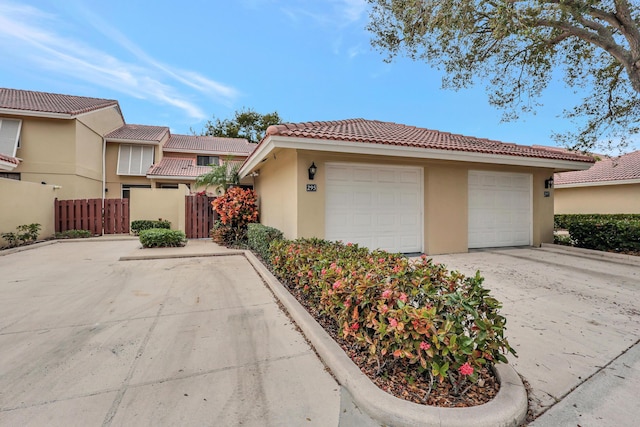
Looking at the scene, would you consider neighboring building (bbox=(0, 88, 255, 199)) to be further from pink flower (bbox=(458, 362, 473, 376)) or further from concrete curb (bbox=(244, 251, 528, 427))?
pink flower (bbox=(458, 362, 473, 376))

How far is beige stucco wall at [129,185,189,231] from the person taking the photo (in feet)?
44.4

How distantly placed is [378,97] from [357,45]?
4.60 m

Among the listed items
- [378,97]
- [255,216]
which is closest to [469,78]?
[378,97]

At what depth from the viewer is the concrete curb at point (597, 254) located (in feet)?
24.0

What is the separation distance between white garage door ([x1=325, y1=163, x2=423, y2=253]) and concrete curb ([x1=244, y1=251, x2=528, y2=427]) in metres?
4.83

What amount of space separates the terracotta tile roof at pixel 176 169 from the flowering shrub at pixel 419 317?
1782 cm

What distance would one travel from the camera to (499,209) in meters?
9.07

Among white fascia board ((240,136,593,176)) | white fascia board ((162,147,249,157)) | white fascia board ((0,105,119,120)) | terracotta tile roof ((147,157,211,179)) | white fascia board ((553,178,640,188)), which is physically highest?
white fascia board ((0,105,119,120))

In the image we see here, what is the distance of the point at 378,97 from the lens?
15.2 metres

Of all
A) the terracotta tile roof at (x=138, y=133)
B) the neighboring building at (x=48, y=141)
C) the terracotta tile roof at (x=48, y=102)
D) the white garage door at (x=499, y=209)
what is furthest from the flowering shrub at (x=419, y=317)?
the terracotta tile roof at (x=138, y=133)

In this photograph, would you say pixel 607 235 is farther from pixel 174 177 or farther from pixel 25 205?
pixel 174 177

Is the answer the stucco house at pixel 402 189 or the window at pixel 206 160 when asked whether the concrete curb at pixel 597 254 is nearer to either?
the stucco house at pixel 402 189

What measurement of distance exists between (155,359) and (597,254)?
10864 millimetres

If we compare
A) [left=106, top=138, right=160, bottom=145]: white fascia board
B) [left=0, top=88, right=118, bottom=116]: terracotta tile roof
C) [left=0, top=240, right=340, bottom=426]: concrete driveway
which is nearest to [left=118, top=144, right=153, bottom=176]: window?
[left=106, top=138, right=160, bottom=145]: white fascia board
